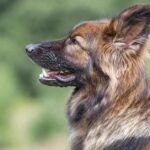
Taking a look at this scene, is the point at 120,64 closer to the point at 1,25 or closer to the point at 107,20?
the point at 107,20

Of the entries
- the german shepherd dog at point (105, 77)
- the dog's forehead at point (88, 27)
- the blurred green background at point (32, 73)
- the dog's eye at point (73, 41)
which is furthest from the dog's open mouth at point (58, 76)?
the blurred green background at point (32, 73)

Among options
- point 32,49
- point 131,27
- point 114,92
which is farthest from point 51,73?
point 131,27

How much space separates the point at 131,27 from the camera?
898 cm

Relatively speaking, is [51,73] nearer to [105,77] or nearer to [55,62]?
[55,62]

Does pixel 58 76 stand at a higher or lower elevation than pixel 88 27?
lower

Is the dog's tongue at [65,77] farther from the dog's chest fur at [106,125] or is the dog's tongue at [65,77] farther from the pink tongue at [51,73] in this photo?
the dog's chest fur at [106,125]

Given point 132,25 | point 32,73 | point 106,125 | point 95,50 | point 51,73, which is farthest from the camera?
point 32,73

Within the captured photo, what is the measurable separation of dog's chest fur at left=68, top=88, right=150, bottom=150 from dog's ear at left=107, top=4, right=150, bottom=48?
658 mm

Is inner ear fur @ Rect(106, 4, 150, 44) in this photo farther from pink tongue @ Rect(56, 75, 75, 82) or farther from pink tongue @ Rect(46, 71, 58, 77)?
pink tongue @ Rect(46, 71, 58, 77)

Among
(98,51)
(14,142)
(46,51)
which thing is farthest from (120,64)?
(14,142)

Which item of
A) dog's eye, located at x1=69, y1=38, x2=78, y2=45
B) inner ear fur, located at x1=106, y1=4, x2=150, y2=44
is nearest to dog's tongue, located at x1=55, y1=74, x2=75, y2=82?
dog's eye, located at x1=69, y1=38, x2=78, y2=45

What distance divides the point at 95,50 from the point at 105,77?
0.35 meters

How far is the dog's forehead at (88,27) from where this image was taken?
9.27 m

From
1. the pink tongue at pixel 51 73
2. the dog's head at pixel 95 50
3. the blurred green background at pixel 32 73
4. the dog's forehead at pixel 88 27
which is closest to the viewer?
the dog's head at pixel 95 50
